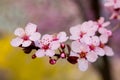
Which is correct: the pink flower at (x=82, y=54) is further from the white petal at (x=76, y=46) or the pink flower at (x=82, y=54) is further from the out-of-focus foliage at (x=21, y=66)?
the out-of-focus foliage at (x=21, y=66)

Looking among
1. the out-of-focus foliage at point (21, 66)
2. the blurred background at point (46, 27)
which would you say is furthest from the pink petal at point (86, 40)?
the out-of-focus foliage at point (21, 66)

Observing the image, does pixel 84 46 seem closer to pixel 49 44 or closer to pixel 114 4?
pixel 49 44

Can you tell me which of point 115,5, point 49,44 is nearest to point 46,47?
point 49,44

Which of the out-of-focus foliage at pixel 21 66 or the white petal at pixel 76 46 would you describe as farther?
the out-of-focus foliage at pixel 21 66

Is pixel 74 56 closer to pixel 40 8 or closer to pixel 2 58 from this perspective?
pixel 40 8

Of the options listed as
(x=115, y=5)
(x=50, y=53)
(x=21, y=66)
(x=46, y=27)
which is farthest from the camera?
(x=21, y=66)
